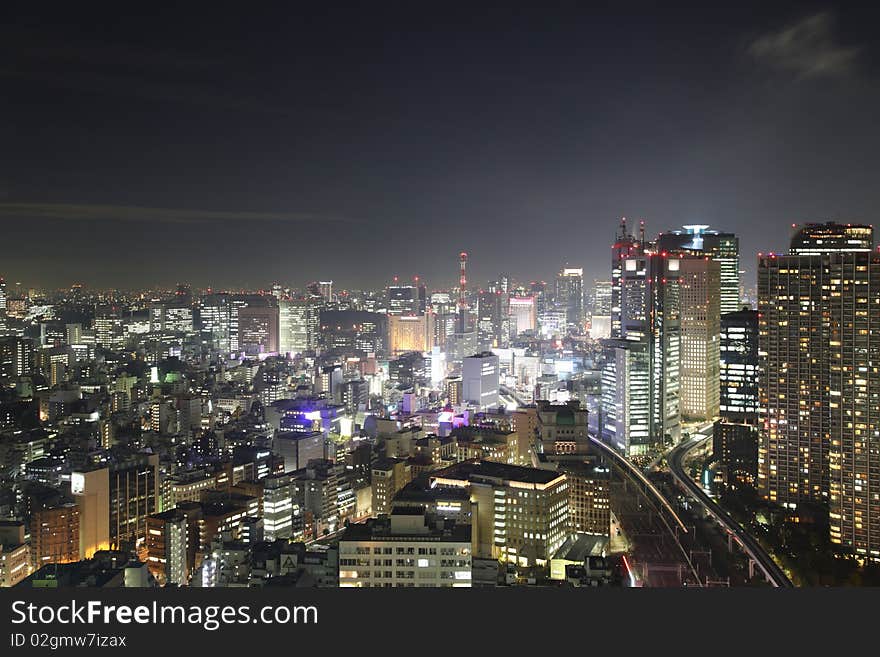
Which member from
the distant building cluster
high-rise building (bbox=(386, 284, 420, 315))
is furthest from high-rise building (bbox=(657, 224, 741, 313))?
high-rise building (bbox=(386, 284, 420, 315))

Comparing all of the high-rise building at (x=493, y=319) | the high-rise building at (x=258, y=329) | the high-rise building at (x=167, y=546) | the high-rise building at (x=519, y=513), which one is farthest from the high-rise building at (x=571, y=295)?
the high-rise building at (x=167, y=546)

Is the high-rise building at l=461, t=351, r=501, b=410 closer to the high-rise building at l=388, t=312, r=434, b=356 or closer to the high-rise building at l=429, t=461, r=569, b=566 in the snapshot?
the high-rise building at l=388, t=312, r=434, b=356

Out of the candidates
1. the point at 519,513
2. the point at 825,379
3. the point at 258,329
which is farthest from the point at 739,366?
the point at 258,329

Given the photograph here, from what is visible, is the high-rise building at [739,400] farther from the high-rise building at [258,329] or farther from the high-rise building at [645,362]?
the high-rise building at [258,329]

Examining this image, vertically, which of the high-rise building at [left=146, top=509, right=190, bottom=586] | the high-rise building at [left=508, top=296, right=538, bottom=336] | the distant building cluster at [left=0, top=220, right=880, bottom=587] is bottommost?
the high-rise building at [left=146, top=509, right=190, bottom=586]

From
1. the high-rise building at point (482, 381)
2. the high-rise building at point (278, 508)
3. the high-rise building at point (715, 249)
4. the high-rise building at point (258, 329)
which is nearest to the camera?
the high-rise building at point (278, 508)

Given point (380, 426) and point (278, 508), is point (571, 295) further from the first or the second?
point (278, 508)

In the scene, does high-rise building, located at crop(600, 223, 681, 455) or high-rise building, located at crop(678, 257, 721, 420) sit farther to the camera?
high-rise building, located at crop(678, 257, 721, 420)
